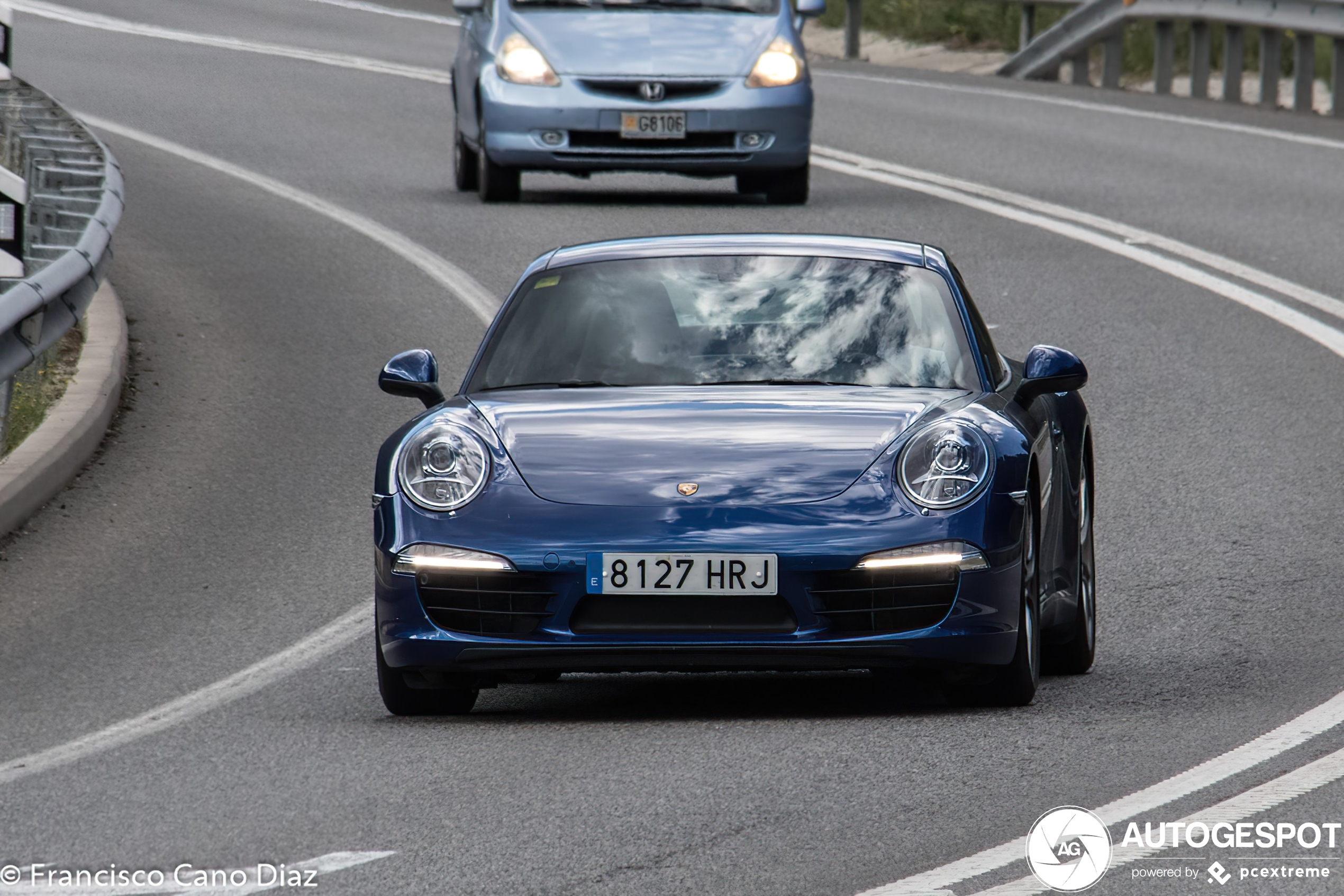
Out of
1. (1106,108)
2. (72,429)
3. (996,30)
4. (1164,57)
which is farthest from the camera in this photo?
(996,30)

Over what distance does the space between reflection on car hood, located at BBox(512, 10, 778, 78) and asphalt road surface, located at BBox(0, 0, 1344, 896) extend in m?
1.01

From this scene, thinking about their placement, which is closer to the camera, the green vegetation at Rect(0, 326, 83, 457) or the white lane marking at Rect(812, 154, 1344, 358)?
the green vegetation at Rect(0, 326, 83, 457)

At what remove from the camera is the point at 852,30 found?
32.7m

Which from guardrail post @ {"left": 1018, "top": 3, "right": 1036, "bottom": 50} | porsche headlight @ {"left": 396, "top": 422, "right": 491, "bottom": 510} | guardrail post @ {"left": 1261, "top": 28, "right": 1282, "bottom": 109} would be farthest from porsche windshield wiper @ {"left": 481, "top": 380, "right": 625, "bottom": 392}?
guardrail post @ {"left": 1018, "top": 3, "right": 1036, "bottom": 50}

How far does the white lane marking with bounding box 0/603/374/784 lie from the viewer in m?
6.91

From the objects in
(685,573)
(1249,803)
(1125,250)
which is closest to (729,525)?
(685,573)

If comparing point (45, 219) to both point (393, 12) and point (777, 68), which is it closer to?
point (777, 68)

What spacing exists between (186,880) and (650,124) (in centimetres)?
1305

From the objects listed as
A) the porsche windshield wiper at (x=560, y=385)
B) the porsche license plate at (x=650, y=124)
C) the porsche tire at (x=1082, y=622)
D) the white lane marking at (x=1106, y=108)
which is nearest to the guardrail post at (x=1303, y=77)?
the white lane marking at (x=1106, y=108)

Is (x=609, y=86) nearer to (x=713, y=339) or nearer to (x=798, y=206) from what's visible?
(x=798, y=206)

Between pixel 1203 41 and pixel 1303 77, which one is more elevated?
pixel 1203 41

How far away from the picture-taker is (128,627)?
9.00 metres

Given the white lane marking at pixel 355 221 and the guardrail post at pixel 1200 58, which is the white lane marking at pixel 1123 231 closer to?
the white lane marking at pixel 355 221

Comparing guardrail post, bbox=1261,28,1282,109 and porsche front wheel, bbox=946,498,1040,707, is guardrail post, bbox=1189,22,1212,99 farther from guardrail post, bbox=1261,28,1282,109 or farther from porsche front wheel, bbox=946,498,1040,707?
porsche front wheel, bbox=946,498,1040,707
